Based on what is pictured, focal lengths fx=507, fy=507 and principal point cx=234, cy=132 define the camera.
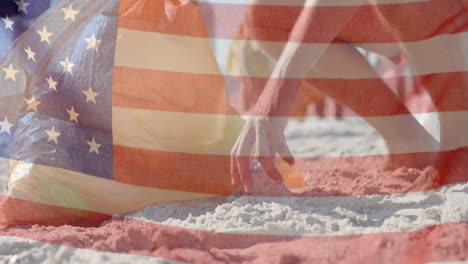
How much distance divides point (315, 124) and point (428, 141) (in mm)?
1103

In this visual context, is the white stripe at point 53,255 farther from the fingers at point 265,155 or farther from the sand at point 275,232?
the fingers at point 265,155

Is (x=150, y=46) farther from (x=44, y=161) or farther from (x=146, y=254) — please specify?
(x=146, y=254)

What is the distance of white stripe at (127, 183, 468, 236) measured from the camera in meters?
0.81

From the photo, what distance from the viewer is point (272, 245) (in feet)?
2.58

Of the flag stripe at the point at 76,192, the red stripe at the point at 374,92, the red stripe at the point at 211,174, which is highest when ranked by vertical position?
the red stripe at the point at 374,92

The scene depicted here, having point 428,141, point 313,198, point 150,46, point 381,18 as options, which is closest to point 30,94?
point 150,46

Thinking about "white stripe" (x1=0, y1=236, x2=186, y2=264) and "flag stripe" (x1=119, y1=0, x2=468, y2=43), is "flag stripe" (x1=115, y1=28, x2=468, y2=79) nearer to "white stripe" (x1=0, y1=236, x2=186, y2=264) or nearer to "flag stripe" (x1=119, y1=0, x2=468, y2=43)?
"flag stripe" (x1=119, y1=0, x2=468, y2=43)

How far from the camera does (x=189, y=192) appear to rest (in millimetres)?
1036

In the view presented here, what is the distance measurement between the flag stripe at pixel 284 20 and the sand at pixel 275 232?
12.2 inches

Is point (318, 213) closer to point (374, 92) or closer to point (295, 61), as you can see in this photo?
point (295, 61)

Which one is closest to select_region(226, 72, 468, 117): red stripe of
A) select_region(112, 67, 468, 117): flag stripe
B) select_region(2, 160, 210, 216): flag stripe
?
select_region(112, 67, 468, 117): flag stripe

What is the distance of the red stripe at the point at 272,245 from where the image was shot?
72cm

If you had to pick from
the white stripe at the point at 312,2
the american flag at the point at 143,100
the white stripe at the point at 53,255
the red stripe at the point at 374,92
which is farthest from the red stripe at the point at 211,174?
the white stripe at the point at 312,2

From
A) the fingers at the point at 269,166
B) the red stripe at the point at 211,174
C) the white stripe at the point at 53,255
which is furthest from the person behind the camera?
the red stripe at the point at 211,174
